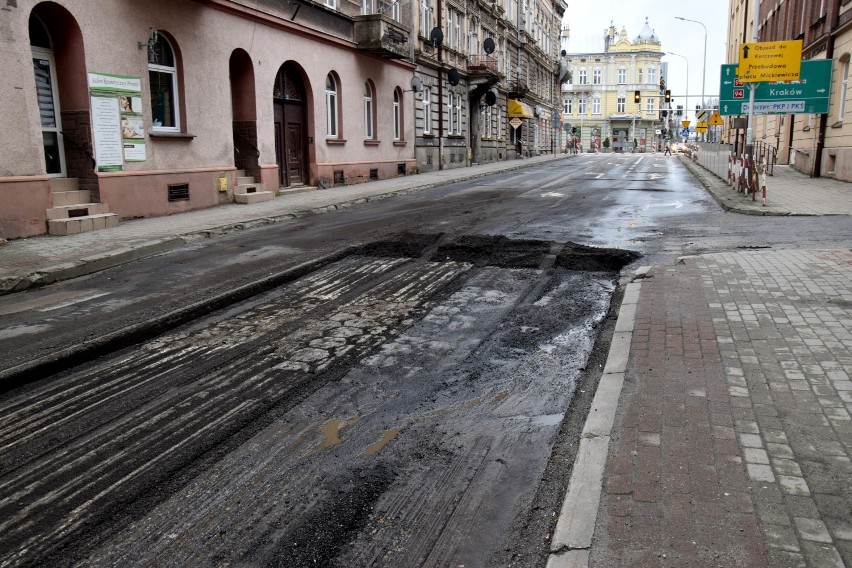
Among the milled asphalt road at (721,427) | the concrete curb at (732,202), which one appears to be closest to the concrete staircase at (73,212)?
the milled asphalt road at (721,427)

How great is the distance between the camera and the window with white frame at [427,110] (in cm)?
3181

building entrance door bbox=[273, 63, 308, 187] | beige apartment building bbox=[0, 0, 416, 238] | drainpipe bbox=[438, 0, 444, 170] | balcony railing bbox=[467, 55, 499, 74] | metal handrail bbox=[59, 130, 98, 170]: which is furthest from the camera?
balcony railing bbox=[467, 55, 499, 74]

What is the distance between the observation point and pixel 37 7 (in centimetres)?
1215

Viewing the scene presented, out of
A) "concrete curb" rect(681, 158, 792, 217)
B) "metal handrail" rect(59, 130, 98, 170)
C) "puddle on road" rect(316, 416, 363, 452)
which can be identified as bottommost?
"puddle on road" rect(316, 416, 363, 452)

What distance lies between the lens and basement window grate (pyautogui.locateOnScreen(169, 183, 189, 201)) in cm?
1512

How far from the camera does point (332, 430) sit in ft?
13.5

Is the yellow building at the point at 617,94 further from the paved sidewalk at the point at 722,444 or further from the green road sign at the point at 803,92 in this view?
the paved sidewalk at the point at 722,444

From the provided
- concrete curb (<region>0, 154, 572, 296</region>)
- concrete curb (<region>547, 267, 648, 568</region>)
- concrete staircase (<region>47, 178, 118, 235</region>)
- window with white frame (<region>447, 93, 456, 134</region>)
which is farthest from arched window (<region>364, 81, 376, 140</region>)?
concrete curb (<region>547, 267, 648, 568</region>)

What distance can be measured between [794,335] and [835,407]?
60.4 inches

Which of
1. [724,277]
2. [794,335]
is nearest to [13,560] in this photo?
[794,335]

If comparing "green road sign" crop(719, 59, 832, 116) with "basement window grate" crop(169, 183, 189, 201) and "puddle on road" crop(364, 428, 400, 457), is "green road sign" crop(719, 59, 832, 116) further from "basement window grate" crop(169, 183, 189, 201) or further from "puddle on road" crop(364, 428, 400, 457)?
"puddle on road" crop(364, 428, 400, 457)

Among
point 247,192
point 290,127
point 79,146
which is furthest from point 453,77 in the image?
point 79,146

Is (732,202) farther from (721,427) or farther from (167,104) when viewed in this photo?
(721,427)

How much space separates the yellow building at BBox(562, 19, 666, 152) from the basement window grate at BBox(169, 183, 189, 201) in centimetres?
Result: 8664
